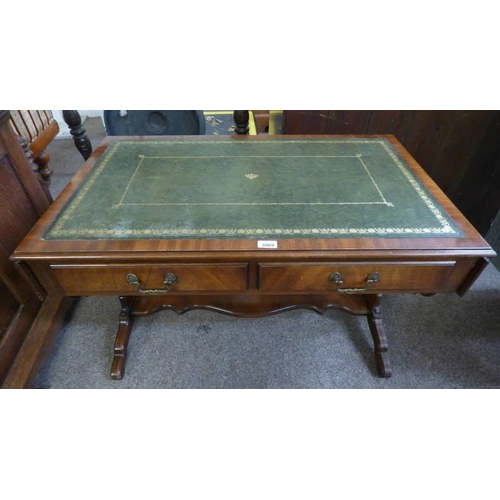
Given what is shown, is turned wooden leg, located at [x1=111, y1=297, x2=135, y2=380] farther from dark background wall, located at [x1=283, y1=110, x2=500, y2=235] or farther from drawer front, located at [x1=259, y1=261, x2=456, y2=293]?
dark background wall, located at [x1=283, y1=110, x2=500, y2=235]

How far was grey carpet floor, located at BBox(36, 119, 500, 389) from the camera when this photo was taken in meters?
1.19

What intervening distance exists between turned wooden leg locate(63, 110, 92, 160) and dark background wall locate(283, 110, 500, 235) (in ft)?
3.41

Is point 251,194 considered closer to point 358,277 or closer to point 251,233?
point 251,233

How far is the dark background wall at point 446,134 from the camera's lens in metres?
1.54

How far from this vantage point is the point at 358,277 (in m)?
0.87

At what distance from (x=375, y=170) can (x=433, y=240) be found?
37cm

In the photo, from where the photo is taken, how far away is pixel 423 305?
58.1 inches

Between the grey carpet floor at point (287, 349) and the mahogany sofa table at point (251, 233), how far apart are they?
1.44 feet

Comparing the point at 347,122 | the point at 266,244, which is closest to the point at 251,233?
the point at 266,244

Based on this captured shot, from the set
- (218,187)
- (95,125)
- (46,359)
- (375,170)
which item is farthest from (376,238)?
(95,125)

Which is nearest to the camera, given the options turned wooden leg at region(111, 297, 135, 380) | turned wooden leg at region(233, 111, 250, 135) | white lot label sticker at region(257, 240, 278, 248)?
white lot label sticker at region(257, 240, 278, 248)

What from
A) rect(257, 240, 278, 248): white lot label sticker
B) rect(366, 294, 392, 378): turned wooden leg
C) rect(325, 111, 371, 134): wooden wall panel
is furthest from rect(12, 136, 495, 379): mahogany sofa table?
rect(325, 111, 371, 134): wooden wall panel

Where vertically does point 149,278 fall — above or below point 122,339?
above

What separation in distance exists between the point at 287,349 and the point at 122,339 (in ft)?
2.14
